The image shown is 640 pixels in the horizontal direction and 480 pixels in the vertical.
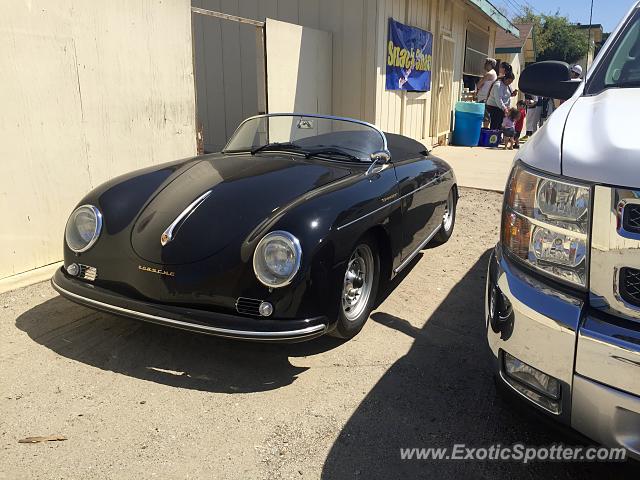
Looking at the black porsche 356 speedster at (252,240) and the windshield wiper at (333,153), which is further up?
the windshield wiper at (333,153)

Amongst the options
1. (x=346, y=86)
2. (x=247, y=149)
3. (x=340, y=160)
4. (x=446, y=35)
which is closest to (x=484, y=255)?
(x=340, y=160)

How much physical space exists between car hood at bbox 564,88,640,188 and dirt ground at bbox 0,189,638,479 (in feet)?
2.96

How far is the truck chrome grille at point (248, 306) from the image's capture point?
2.70 m

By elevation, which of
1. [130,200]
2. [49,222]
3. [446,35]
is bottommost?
[49,222]

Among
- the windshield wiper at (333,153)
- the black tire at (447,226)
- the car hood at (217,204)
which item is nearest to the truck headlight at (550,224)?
the car hood at (217,204)

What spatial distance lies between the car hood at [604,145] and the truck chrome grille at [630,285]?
269 millimetres

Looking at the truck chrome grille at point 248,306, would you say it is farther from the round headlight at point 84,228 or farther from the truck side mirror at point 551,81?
the truck side mirror at point 551,81

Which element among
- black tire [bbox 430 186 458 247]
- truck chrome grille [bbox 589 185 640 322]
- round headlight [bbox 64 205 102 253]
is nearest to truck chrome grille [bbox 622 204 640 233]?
truck chrome grille [bbox 589 185 640 322]

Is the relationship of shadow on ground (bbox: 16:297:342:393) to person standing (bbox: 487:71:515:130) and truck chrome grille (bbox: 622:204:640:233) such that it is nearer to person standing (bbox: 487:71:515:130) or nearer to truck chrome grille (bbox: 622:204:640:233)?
truck chrome grille (bbox: 622:204:640:233)

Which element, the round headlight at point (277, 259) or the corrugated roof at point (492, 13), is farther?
the corrugated roof at point (492, 13)

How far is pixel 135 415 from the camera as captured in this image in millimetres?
2598

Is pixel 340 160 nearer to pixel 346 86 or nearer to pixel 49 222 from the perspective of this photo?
pixel 49 222

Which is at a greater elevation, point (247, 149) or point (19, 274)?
point (247, 149)

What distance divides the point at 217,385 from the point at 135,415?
1.44 ft
